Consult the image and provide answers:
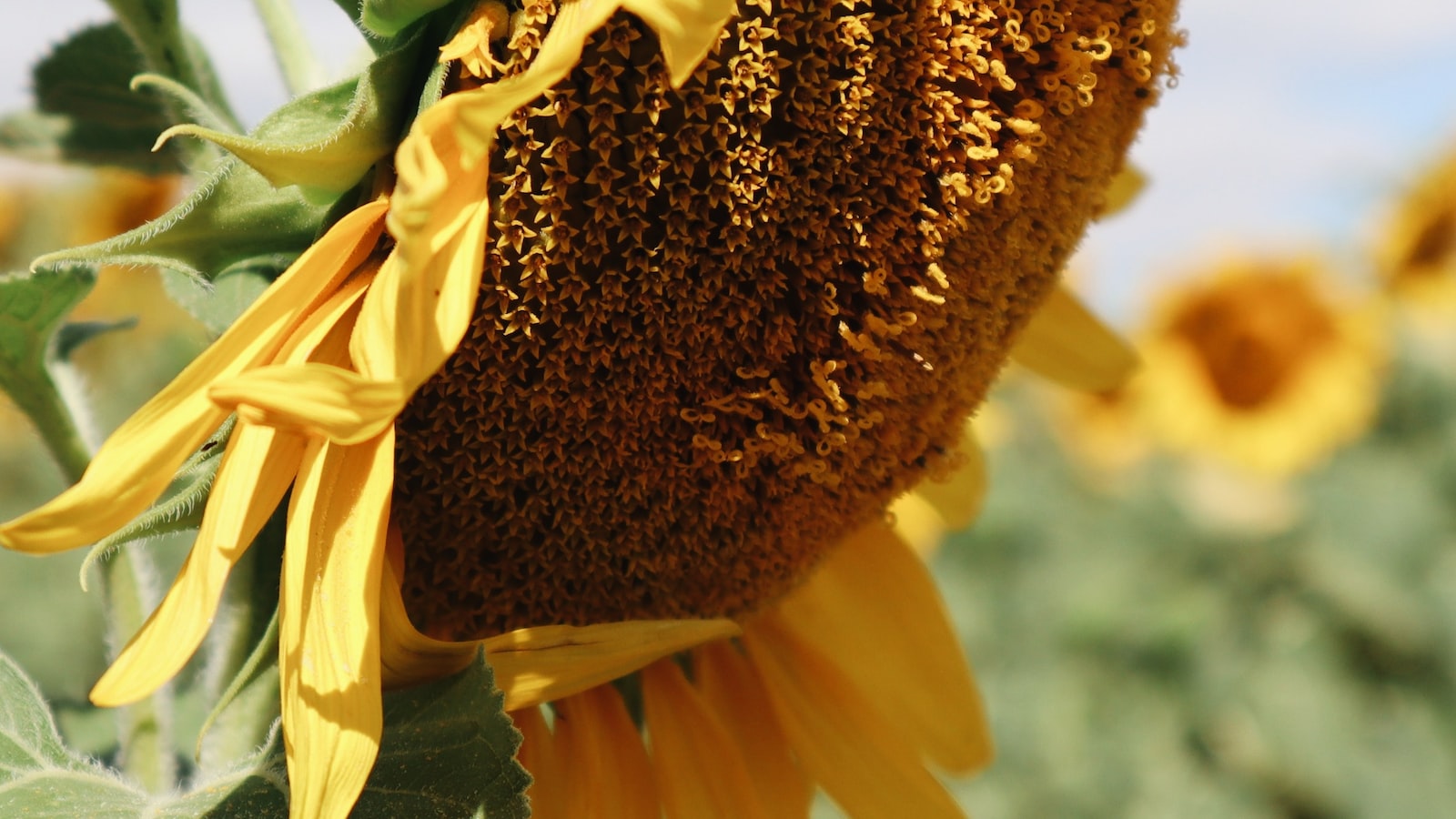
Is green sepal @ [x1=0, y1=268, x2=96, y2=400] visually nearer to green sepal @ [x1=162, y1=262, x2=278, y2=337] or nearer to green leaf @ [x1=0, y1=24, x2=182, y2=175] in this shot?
green sepal @ [x1=162, y1=262, x2=278, y2=337]

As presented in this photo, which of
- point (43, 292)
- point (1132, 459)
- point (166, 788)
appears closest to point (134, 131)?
point (43, 292)

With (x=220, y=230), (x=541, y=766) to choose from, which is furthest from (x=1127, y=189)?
(x=220, y=230)

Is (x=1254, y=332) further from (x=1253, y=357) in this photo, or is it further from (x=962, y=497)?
(x=962, y=497)

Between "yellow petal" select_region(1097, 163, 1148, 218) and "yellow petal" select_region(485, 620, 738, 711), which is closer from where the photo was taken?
"yellow petal" select_region(485, 620, 738, 711)

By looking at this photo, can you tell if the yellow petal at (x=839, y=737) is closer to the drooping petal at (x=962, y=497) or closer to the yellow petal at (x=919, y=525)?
the drooping petal at (x=962, y=497)

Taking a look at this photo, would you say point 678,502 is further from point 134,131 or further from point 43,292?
point 134,131

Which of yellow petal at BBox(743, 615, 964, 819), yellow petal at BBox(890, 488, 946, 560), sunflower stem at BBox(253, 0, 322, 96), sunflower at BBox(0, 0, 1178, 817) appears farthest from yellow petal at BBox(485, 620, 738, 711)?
yellow petal at BBox(890, 488, 946, 560)
